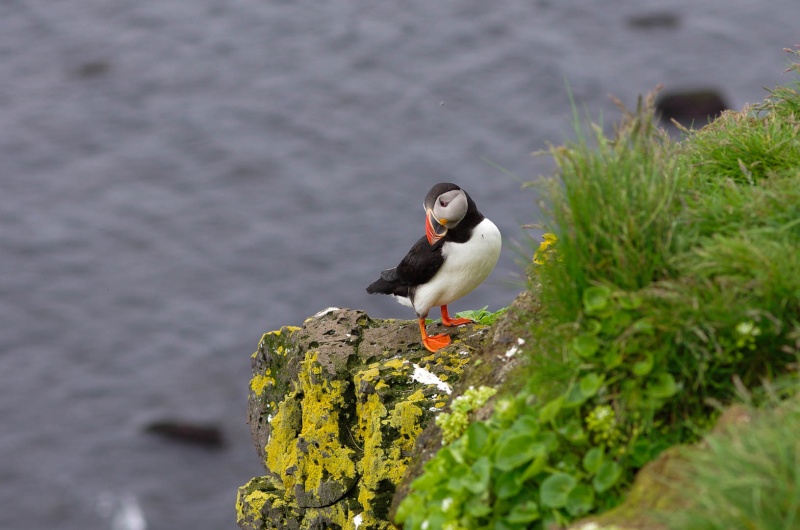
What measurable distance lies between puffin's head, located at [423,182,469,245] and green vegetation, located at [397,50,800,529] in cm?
255

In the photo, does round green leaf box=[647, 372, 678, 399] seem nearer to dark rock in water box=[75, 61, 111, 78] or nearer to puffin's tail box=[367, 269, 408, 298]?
puffin's tail box=[367, 269, 408, 298]

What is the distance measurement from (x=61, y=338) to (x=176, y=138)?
6.18 meters

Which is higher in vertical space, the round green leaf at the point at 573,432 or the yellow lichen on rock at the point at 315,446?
the round green leaf at the point at 573,432

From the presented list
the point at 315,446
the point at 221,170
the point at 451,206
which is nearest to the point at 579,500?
the point at 315,446

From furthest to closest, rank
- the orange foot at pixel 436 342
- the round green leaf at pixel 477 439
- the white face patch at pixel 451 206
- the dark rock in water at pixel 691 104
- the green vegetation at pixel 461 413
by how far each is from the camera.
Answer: the dark rock in water at pixel 691 104 < the white face patch at pixel 451 206 < the orange foot at pixel 436 342 < the green vegetation at pixel 461 413 < the round green leaf at pixel 477 439

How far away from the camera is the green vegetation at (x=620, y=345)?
382cm

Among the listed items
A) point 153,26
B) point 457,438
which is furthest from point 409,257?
point 153,26

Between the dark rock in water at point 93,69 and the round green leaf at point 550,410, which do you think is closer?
the round green leaf at point 550,410

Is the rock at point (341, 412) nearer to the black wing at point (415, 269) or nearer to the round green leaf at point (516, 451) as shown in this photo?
the black wing at point (415, 269)

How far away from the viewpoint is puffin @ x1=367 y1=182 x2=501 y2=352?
6.99m

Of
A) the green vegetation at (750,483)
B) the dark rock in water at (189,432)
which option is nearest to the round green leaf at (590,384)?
the green vegetation at (750,483)

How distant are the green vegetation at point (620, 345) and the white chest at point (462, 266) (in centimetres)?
272

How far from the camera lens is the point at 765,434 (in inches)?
124

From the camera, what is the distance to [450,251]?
715cm
